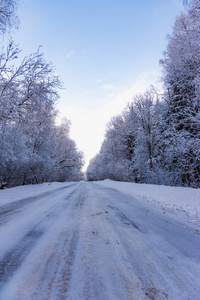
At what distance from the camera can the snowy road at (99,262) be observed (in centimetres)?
124

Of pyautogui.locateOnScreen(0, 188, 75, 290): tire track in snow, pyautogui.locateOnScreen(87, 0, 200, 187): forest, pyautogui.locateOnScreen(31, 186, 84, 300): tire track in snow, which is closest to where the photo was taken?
pyautogui.locateOnScreen(31, 186, 84, 300): tire track in snow

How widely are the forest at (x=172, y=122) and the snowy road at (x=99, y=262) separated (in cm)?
803

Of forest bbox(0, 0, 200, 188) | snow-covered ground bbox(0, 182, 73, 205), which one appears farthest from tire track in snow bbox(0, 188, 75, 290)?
forest bbox(0, 0, 200, 188)

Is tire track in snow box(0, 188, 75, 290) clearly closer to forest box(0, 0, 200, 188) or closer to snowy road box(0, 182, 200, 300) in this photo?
snowy road box(0, 182, 200, 300)

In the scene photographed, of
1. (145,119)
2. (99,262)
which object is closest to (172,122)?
(145,119)

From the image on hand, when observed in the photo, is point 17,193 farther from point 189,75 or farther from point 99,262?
point 189,75

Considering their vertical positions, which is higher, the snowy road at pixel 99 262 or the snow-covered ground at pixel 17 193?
the snowy road at pixel 99 262

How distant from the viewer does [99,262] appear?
166 centimetres

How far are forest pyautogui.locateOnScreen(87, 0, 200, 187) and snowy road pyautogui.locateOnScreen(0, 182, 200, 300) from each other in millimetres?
8029

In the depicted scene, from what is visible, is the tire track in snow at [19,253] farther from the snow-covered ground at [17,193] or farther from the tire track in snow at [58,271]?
the snow-covered ground at [17,193]

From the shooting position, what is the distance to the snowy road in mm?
1238

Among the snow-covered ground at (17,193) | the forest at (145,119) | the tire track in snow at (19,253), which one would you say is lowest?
the snow-covered ground at (17,193)

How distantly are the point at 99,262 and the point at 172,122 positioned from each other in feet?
38.6

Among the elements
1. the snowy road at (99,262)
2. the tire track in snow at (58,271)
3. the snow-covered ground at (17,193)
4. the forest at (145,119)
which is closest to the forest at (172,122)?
the forest at (145,119)
